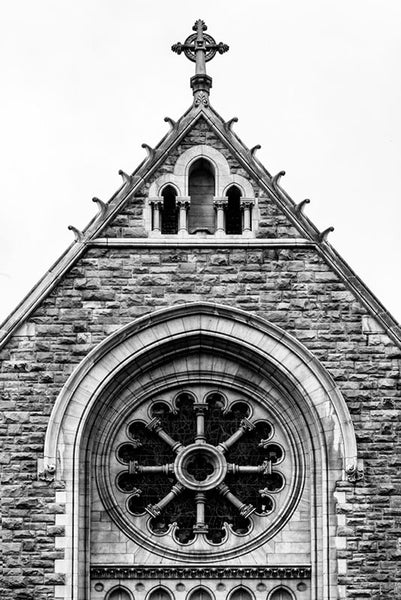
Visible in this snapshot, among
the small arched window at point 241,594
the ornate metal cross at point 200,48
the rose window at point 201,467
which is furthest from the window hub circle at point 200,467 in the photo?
the ornate metal cross at point 200,48

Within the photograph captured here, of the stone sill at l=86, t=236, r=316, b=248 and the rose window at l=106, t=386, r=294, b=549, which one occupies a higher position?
the stone sill at l=86, t=236, r=316, b=248

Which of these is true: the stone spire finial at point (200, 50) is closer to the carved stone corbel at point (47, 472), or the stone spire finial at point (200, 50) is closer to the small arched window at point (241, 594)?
the carved stone corbel at point (47, 472)

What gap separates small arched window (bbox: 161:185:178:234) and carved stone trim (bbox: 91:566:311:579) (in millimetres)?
5076

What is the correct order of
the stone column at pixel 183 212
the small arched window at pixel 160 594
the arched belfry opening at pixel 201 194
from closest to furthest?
the small arched window at pixel 160 594 → the stone column at pixel 183 212 → the arched belfry opening at pixel 201 194

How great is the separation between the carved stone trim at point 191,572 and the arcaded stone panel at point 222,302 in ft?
2.71

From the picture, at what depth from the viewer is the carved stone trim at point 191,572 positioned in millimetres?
28125

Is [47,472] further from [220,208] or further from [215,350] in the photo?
[220,208]

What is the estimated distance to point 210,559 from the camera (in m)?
28.3

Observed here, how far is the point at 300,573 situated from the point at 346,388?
2.74m

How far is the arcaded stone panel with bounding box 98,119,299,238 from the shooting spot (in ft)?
95.9

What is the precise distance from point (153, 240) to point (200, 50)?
3426 mm

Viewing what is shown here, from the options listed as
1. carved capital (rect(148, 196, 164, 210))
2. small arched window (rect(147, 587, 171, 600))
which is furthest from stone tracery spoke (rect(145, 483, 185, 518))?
carved capital (rect(148, 196, 164, 210))

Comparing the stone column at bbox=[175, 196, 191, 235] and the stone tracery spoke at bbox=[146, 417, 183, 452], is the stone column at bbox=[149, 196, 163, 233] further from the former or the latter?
the stone tracery spoke at bbox=[146, 417, 183, 452]

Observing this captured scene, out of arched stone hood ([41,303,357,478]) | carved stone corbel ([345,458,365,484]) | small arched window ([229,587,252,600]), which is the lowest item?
small arched window ([229,587,252,600])
